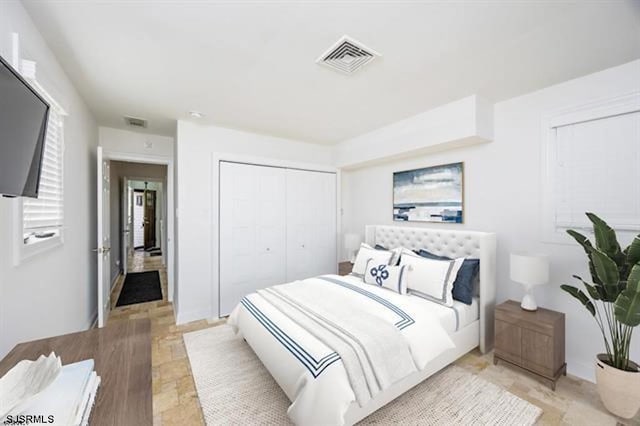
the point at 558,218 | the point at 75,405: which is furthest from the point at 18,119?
the point at 558,218

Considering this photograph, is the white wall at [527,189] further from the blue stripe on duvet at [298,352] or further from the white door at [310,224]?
the blue stripe on duvet at [298,352]

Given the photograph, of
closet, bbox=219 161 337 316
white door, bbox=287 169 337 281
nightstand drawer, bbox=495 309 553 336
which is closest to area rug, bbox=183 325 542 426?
nightstand drawer, bbox=495 309 553 336

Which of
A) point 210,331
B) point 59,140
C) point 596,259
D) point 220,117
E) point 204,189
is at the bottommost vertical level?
point 210,331

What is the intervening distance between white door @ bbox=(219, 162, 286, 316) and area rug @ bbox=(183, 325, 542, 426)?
128 centimetres

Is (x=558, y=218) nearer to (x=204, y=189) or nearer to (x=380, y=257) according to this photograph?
(x=380, y=257)

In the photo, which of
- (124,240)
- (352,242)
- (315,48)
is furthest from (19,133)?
(124,240)

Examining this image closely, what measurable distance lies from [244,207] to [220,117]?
1204 mm

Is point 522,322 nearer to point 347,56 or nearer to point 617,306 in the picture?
point 617,306

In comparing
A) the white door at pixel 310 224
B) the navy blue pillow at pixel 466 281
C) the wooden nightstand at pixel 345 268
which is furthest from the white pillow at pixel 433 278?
the white door at pixel 310 224

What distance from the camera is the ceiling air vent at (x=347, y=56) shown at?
1771 millimetres

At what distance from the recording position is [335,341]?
1713 millimetres

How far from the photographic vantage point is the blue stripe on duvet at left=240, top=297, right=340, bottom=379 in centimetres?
154

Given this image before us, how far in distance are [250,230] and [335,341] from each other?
2.37 meters

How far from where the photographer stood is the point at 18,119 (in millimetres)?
994
